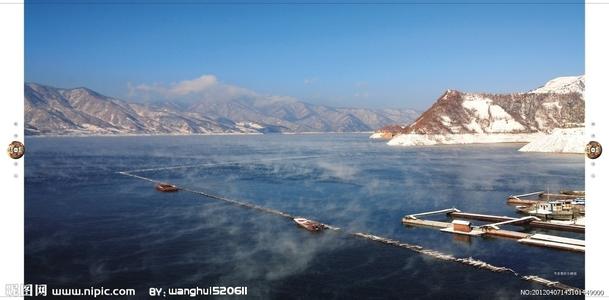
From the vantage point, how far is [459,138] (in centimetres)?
14762

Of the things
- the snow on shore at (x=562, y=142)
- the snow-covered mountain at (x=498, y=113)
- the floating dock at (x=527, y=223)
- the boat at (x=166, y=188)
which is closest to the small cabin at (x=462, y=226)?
the floating dock at (x=527, y=223)

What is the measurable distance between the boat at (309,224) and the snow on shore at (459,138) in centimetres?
11201

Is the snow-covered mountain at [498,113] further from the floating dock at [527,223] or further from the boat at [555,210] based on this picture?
the floating dock at [527,223]

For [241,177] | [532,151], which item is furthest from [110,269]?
[532,151]

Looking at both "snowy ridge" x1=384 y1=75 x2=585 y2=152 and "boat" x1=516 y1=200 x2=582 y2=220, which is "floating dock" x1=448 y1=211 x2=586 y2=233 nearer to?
"boat" x1=516 y1=200 x2=582 y2=220

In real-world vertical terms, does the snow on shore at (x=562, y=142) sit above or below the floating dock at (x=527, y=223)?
above

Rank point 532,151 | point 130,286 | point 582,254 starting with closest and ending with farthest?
1. point 130,286
2. point 582,254
3. point 532,151

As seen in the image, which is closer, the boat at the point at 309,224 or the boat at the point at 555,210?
the boat at the point at 309,224

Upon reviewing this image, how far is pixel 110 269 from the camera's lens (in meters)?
23.1

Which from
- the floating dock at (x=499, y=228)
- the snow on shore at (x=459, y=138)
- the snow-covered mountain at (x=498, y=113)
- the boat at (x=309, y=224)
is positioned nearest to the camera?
the floating dock at (x=499, y=228)

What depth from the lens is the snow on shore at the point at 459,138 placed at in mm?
142375

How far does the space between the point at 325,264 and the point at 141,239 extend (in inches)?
Answer: 478

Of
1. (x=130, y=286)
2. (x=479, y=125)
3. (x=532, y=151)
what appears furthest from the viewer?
(x=479, y=125)
